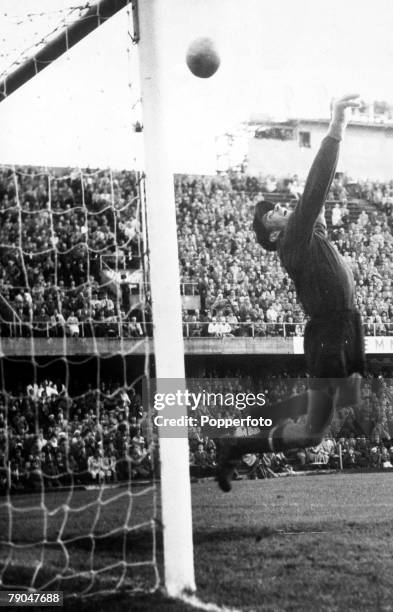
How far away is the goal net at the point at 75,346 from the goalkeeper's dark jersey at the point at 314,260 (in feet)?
2.73

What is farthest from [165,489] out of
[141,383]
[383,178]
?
[383,178]

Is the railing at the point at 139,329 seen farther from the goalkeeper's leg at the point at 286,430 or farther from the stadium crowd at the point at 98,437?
the goalkeeper's leg at the point at 286,430

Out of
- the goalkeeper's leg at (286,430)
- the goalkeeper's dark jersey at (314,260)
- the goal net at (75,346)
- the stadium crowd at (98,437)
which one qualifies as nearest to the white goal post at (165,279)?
the goal net at (75,346)

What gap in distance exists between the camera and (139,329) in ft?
14.7

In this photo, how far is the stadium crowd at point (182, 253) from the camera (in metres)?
4.45

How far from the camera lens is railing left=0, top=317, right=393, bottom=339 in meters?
4.42

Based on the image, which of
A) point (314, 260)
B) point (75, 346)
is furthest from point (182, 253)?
point (75, 346)

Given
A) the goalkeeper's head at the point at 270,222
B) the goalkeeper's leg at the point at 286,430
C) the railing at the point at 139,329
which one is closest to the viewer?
the railing at the point at 139,329

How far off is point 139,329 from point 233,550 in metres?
1.15

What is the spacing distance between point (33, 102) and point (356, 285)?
193cm

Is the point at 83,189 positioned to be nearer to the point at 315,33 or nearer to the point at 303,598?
the point at 315,33

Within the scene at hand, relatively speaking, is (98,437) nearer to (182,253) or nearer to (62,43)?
(182,253)

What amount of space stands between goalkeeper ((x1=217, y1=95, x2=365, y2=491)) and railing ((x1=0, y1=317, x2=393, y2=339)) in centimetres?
17

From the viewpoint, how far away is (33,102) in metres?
4.57
